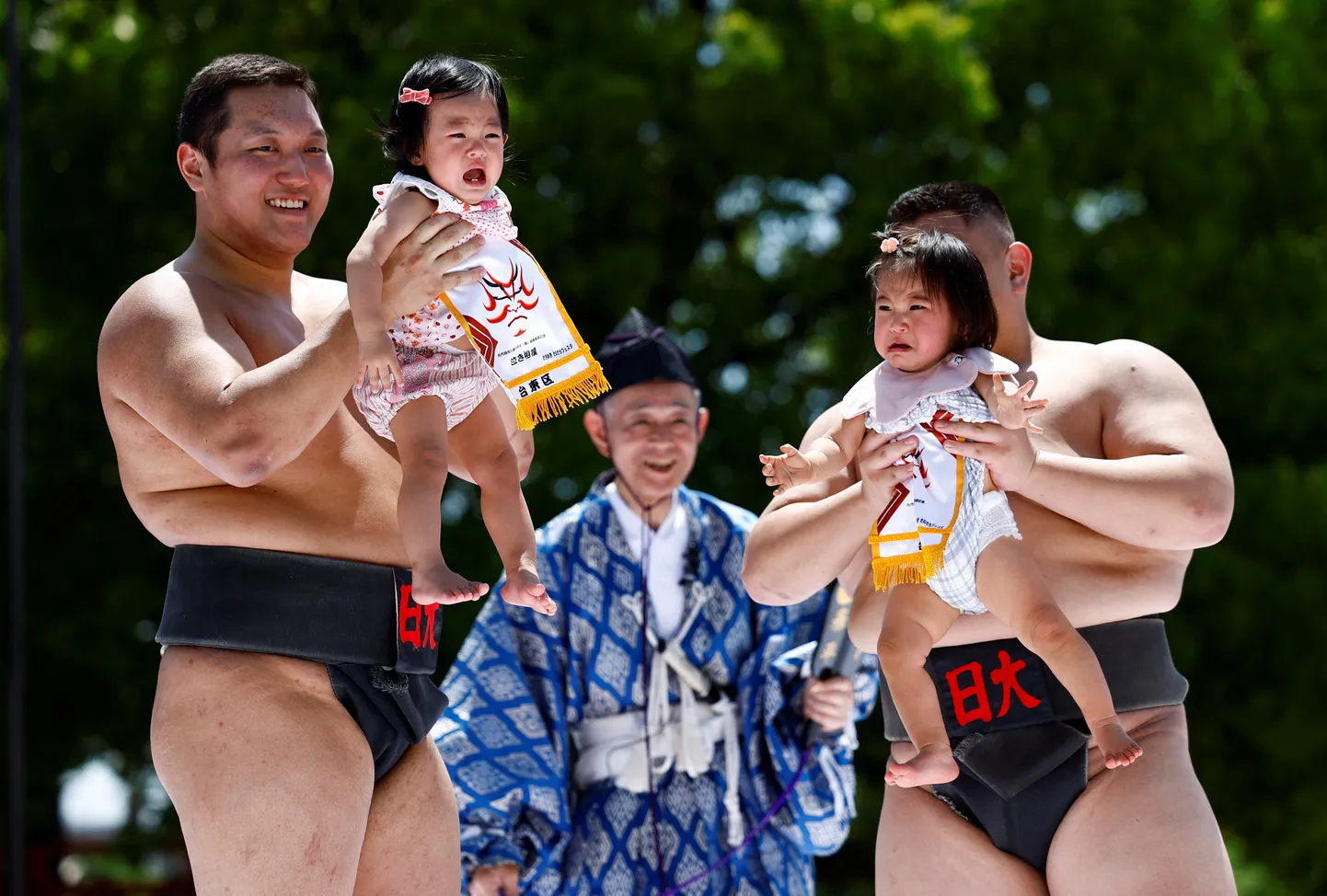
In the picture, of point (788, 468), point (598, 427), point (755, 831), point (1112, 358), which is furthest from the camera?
point (598, 427)

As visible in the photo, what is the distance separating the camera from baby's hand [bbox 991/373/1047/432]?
7.27 feet

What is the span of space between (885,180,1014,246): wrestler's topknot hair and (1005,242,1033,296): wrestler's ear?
0.06 ft

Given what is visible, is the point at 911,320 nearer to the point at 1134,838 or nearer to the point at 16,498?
the point at 1134,838

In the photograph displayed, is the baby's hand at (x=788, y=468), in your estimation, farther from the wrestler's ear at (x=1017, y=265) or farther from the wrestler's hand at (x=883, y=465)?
the wrestler's ear at (x=1017, y=265)

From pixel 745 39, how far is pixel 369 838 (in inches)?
219

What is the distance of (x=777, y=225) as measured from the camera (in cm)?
736

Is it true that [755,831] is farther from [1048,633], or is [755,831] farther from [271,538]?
[271,538]

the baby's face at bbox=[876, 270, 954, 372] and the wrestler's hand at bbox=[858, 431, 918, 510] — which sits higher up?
the baby's face at bbox=[876, 270, 954, 372]

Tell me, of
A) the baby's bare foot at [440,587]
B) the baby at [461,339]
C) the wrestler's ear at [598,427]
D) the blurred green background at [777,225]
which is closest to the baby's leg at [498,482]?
the baby at [461,339]

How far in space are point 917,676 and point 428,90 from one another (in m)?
1.09

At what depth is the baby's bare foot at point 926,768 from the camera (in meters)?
2.22

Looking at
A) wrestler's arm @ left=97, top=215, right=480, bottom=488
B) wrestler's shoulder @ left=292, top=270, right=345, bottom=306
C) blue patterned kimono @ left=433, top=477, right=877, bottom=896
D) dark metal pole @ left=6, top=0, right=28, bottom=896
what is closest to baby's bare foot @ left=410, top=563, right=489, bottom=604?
wrestler's arm @ left=97, top=215, right=480, bottom=488

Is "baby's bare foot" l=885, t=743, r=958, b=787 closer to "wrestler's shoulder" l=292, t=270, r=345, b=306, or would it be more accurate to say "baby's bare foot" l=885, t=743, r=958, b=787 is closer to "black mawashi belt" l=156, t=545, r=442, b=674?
"black mawashi belt" l=156, t=545, r=442, b=674

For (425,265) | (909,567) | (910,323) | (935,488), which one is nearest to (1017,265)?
(910,323)
